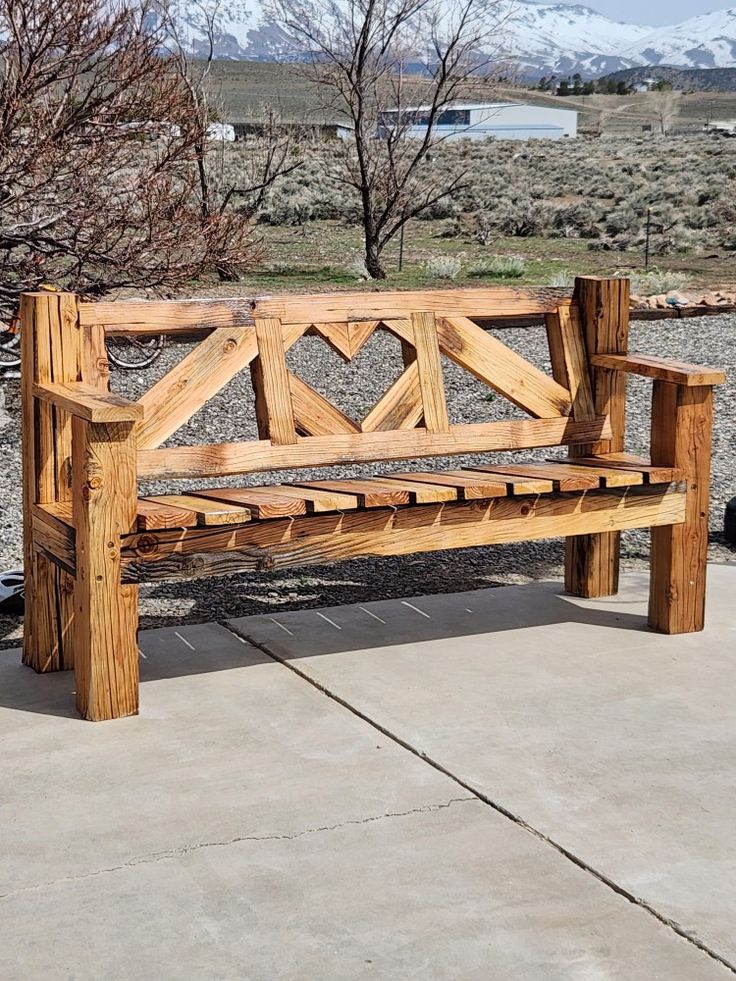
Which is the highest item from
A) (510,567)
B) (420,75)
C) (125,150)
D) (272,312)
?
(420,75)

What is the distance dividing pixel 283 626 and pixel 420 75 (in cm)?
2121

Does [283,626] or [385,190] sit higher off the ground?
[385,190]

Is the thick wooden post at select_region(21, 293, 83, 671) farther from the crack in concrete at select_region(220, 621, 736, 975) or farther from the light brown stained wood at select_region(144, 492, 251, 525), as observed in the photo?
the crack in concrete at select_region(220, 621, 736, 975)

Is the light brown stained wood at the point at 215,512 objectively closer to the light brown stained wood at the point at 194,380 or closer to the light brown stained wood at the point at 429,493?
the light brown stained wood at the point at 194,380

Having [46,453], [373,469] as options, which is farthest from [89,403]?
[373,469]

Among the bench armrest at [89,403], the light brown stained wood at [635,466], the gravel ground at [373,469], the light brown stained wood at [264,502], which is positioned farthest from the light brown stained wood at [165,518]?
the light brown stained wood at [635,466]

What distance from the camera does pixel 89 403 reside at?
349 centimetres

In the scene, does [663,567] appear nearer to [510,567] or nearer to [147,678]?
[510,567]

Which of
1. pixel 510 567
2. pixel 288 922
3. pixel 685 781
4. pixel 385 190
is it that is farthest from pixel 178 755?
pixel 385 190

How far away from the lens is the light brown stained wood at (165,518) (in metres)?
3.56

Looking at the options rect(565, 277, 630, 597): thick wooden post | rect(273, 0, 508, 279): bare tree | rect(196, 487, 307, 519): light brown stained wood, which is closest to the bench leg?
rect(565, 277, 630, 597): thick wooden post

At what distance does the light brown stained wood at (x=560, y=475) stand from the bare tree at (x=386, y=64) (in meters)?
13.9

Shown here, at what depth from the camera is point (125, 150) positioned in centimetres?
804

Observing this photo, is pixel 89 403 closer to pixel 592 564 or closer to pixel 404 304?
pixel 404 304
